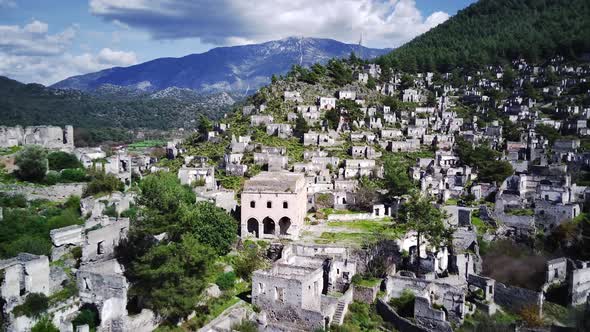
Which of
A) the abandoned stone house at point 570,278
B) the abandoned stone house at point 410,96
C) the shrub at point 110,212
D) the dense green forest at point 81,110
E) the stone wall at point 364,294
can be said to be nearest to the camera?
the stone wall at point 364,294

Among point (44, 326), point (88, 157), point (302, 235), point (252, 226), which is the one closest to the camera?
point (44, 326)

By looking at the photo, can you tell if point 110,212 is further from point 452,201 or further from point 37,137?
point 452,201

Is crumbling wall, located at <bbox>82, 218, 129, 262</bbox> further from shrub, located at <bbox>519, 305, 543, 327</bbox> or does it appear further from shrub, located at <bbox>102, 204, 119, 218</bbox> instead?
shrub, located at <bbox>519, 305, 543, 327</bbox>

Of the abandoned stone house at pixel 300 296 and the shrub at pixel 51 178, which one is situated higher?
the shrub at pixel 51 178

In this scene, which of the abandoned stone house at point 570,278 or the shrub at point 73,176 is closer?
the abandoned stone house at point 570,278

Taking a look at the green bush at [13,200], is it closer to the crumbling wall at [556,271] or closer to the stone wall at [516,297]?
the stone wall at [516,297]

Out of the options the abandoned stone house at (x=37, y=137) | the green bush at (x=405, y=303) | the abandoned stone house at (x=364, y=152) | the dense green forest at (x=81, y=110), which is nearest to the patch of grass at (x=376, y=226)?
the green bush at (x=405, y=303)

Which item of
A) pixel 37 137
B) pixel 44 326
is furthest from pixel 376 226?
pixel 37 137
